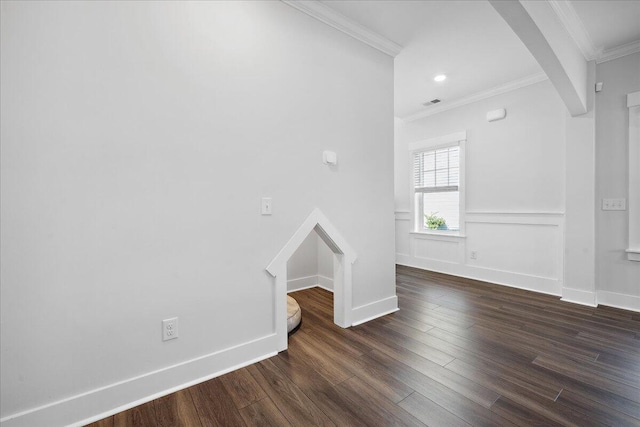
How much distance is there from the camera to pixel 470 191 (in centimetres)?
429

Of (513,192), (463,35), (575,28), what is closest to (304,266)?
(513,192)

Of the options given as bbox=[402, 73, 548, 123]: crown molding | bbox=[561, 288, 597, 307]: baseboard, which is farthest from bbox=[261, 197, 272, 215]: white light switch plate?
bbox=[402, 73, 548, 123]: crown molding

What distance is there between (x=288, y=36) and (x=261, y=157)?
0.96 metres

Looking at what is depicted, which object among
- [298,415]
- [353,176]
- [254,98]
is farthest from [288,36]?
[298,415]

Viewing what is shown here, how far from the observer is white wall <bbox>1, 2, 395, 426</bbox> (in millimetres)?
1357

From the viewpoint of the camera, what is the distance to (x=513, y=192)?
3.85 meters

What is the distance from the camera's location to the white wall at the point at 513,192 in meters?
3.51

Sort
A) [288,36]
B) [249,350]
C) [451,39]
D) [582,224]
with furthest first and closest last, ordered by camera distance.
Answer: [582,224] → [451,39] → [288,36] → [249,350]

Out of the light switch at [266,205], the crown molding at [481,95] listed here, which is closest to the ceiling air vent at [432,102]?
the crown molding at [481,95]

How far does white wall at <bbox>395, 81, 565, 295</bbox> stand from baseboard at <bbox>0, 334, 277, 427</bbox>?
3421mm

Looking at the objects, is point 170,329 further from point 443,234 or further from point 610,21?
point 610,21

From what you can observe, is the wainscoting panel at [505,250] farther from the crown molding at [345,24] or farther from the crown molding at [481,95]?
the crown molding at [345,24]

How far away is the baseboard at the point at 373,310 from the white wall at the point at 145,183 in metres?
0.86

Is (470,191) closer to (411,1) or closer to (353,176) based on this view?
(353,176)
